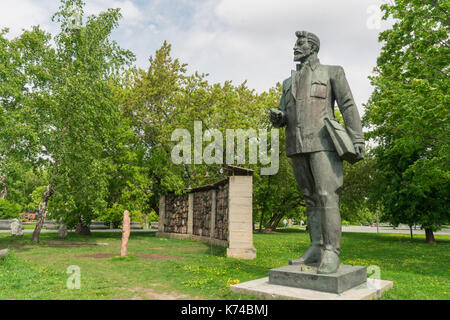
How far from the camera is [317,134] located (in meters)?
4.71

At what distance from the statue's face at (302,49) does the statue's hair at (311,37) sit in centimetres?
5

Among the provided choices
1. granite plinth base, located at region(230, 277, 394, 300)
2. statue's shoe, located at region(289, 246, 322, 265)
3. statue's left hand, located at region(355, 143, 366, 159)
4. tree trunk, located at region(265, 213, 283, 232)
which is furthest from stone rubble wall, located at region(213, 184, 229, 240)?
tree trunk, located at region(265, 213, 283, 232)

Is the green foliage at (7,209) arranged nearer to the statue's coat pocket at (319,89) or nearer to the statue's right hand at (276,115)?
the statue's right hand at (276,115)

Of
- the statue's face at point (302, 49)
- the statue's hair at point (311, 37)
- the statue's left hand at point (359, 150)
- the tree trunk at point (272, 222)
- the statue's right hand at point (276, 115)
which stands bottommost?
the tree trunk at point (272, 222)

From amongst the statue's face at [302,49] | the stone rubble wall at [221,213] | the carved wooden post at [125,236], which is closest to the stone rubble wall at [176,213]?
the stone rubble wall at [221,213]

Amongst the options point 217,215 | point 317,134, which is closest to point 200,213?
point 217,215

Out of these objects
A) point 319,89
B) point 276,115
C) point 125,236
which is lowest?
point 125,236

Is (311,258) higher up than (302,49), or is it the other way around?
(302,49)

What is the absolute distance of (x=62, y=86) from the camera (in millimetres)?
12812

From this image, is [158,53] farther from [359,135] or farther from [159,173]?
[359,135]

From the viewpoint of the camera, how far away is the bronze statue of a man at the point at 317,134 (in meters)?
4.54

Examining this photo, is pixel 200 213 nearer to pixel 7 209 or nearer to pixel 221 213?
pixel 221 213

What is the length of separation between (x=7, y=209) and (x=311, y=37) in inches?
1380
